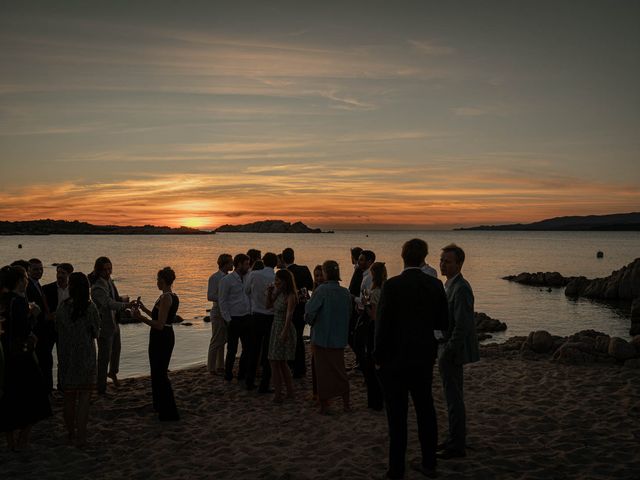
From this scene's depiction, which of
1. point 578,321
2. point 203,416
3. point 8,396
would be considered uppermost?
point 8,396

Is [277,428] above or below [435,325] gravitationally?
below

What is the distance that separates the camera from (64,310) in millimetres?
6957

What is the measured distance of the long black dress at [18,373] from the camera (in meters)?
6.48

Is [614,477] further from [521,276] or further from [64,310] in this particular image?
[521,276]

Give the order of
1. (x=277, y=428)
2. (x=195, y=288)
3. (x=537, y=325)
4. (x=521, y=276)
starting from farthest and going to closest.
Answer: (x=521, y=276) → (x=195, y=288) → (x=537, y=325) → (x=277, y=428)

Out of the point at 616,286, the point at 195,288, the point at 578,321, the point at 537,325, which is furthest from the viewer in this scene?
the point at 195,288

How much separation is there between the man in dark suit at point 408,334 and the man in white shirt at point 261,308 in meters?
4.23

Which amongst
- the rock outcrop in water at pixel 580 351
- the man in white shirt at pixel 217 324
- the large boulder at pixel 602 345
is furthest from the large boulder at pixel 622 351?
the man in white shirt at pixel 217 324

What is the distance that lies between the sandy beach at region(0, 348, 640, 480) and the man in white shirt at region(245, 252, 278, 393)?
0.43 meters

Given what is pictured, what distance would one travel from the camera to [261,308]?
378 inches

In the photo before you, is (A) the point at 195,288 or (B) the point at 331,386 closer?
(B) the point at 331,386

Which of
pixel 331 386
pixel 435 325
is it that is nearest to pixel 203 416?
pixel 331 386

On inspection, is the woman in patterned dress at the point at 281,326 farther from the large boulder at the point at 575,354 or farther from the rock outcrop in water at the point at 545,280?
the rock outcrop in water at the point at 545,280

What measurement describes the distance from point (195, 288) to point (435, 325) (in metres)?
42.6
